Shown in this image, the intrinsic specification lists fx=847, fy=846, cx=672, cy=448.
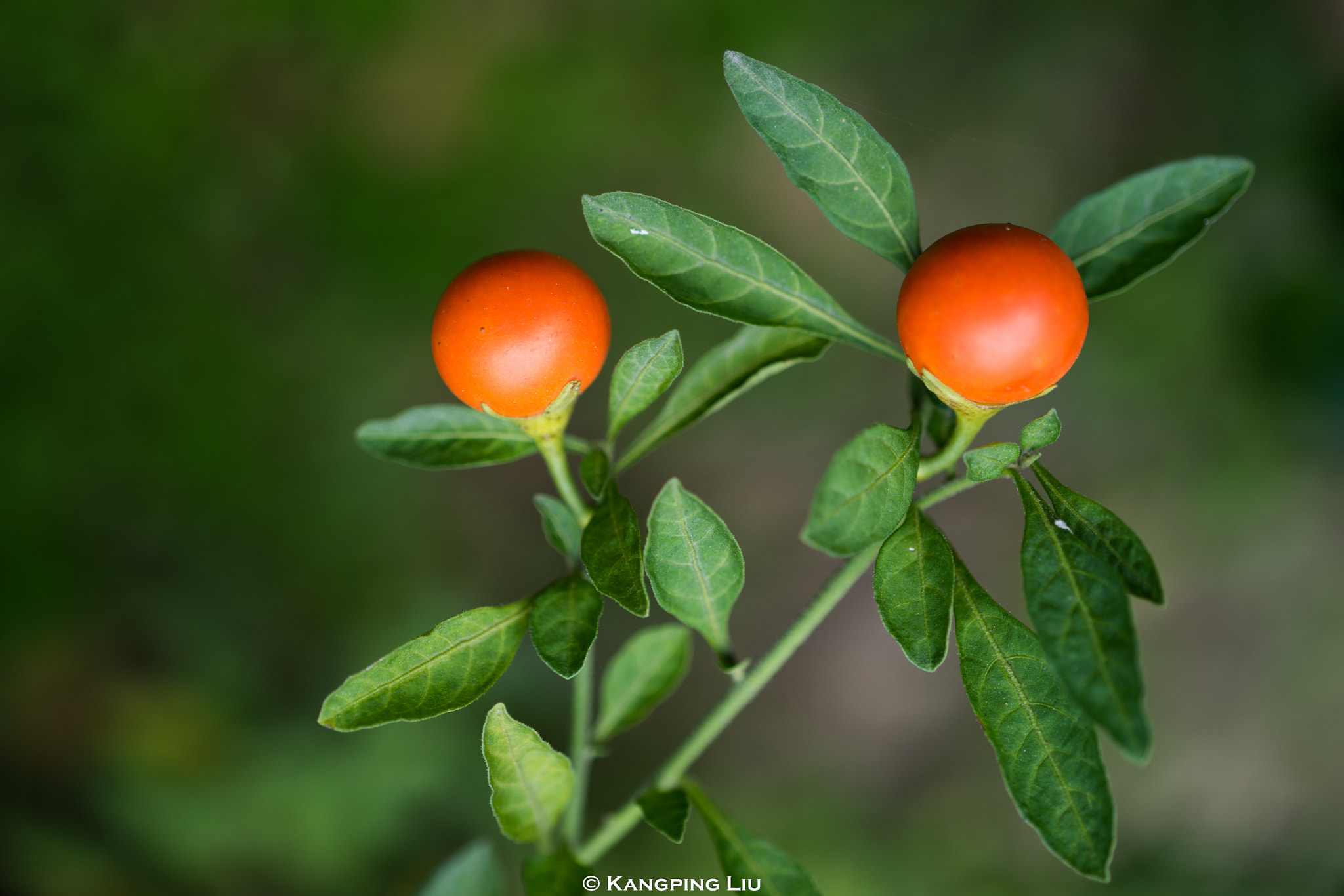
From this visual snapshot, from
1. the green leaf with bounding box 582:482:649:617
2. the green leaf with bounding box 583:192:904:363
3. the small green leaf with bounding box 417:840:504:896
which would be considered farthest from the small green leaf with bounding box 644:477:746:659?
the small green leaf with bounding box 417:840:504:896

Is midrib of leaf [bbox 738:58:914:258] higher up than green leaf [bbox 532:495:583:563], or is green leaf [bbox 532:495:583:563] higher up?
midrib of leaf [bbox 738:58:914:258]

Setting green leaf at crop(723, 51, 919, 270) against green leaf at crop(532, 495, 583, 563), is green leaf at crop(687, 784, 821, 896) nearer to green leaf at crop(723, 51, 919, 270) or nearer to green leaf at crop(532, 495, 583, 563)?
green leaf at crop(532, 495, 583, 563)

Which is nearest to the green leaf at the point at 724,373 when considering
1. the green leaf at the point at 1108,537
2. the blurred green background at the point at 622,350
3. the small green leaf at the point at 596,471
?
the small green leaf at the point at 596,471

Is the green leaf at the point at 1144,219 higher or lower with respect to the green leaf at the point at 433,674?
higher

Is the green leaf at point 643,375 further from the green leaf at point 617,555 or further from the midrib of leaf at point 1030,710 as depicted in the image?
the midrib of leaf at point 1030,710

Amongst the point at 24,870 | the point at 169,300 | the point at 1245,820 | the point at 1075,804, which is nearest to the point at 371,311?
the point at 169,300

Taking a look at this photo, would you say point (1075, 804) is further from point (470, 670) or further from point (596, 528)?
point (470, 670)
